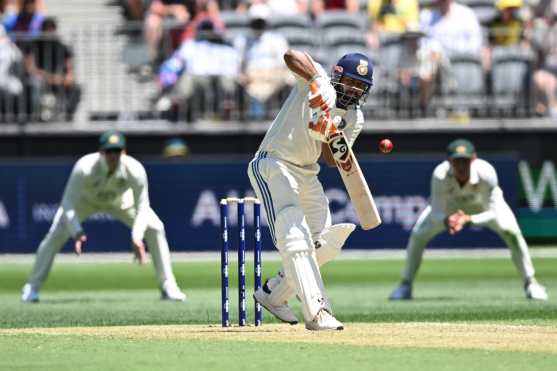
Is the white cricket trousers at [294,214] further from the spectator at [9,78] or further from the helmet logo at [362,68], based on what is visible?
the spectator at [9,78]

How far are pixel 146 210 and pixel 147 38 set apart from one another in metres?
7.36

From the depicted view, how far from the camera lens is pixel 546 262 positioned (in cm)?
1998

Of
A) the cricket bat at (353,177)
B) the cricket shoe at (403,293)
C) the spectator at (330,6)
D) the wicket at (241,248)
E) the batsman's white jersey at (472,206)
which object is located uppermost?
the spectator at (330,6)

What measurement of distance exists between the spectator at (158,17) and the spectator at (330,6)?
1984 mm

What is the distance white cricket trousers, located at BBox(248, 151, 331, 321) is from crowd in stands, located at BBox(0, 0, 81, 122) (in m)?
12.2

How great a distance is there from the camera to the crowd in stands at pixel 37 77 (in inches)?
851

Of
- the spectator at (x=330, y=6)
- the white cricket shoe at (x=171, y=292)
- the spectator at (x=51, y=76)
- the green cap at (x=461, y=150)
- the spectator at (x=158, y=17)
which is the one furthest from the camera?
the spectator at (x=330, y=6)

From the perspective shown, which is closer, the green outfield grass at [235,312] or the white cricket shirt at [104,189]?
the green outfield grass at [235,312]

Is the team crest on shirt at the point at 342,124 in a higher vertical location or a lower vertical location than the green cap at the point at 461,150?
higher

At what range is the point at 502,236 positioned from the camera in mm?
15305

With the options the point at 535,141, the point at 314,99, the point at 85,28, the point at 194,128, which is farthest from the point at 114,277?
the point at 314,99

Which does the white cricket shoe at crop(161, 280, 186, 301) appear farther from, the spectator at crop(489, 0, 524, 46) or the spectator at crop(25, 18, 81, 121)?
the spectator at crop(489, 0, 524, 46)

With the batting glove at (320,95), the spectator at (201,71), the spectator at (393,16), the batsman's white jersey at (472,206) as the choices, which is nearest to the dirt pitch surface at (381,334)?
the batting glove at (320,95)

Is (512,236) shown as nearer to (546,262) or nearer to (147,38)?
(546,262)
